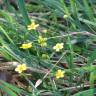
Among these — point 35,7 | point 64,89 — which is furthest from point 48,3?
point 64,89

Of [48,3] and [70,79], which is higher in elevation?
[48,3]

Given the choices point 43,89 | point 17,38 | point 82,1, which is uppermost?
point 82,1

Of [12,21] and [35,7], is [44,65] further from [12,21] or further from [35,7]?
[35,7]

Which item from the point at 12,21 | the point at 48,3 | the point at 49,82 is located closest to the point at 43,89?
the point at 49,82

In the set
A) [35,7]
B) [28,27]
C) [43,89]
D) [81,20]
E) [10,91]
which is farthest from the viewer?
[35,7]

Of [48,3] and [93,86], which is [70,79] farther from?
[48,3]

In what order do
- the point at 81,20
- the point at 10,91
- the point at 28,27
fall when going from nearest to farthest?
the point at 10,91, the point at 28,27, the point at 81,20

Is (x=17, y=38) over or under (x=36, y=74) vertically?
over

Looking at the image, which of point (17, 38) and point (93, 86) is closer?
point (93, 86)

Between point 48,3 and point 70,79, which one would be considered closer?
point 70,79
